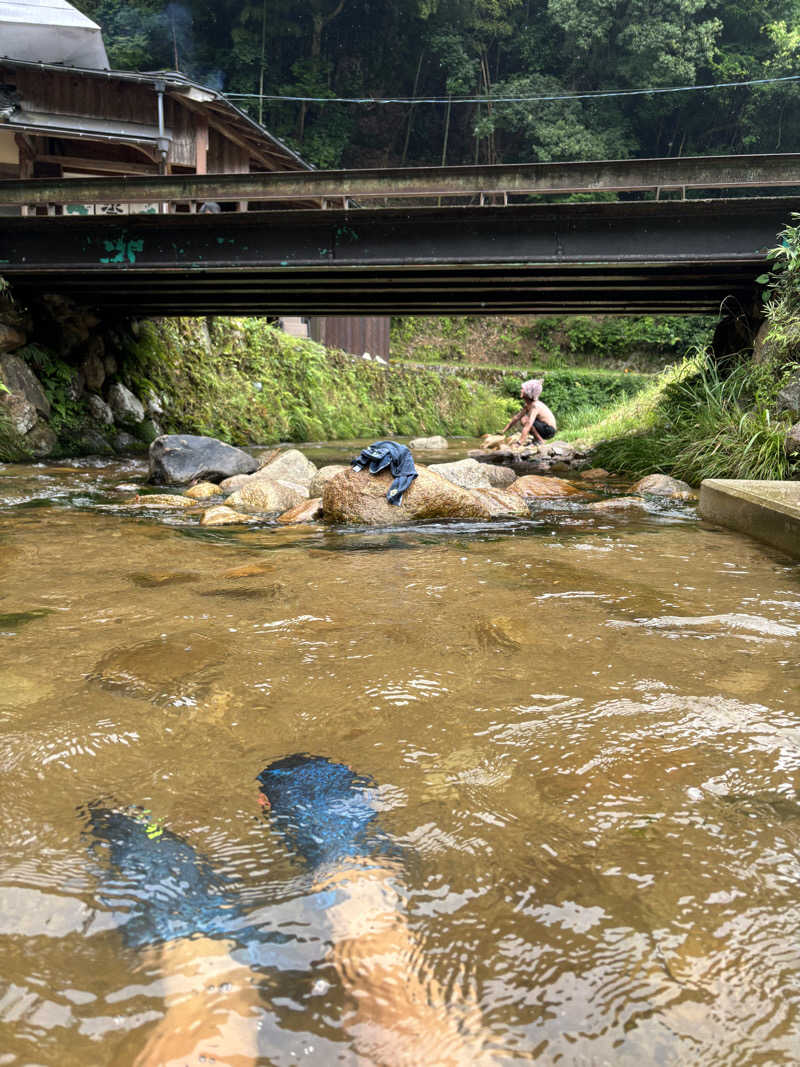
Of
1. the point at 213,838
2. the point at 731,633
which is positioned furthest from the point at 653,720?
the point at 213,838

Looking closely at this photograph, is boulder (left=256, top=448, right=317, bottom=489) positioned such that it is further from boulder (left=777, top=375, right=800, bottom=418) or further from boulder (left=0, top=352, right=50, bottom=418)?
boulder (left=777, top=375, right=800, bottom=418)

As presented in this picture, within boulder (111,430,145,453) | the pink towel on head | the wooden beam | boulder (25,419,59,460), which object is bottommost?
boulder (111,430,145,453)

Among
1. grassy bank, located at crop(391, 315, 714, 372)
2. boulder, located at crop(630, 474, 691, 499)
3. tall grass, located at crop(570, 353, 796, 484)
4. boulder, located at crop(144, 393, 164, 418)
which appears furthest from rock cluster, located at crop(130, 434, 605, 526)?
grassy bank, located at crop(391, 315, 714, 372)

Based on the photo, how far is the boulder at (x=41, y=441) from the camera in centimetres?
1072

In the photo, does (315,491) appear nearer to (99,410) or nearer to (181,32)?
(99,410)

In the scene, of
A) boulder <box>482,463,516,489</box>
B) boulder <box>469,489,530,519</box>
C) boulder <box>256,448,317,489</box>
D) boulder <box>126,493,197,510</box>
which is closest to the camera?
boulder <box>469,489,530,519</box>

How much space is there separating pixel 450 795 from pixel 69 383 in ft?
38.8

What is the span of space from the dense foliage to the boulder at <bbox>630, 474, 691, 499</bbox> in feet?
99.6

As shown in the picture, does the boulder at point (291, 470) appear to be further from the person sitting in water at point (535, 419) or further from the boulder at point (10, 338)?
the boulder at point (10, 338)

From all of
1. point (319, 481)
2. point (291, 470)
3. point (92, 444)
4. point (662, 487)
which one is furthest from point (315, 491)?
point (92, 444)

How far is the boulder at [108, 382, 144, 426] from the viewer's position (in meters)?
13.1

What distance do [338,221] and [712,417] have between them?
16.8 ft

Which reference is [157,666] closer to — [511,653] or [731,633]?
[511,653]

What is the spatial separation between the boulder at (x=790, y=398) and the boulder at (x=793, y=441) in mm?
584
